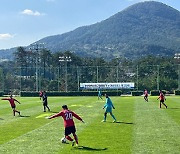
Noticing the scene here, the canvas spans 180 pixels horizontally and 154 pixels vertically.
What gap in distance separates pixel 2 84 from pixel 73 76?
20935mm

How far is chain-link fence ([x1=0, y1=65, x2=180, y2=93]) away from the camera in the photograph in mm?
109000

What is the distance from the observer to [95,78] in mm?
110312

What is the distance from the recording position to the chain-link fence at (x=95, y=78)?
358ft

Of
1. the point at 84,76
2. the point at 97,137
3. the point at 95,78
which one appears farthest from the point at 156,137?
the point at 84,76

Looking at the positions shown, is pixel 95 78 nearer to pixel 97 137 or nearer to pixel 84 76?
pixel 84 76

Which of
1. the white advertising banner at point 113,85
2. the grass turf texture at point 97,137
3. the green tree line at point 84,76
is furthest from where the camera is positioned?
the green tree line at point 84,76

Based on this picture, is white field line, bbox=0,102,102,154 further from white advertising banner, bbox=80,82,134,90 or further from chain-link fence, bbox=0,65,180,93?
chain-link fence, bbox=0,65,180,93

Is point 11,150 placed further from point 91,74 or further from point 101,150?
point 91,74

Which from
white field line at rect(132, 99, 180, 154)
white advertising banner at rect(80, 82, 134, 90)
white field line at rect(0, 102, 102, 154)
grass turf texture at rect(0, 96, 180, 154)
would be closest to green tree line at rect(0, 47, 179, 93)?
white advertising banner at rect(80, 82, 134, 90)

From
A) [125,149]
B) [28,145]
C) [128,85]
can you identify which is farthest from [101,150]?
[128,85]

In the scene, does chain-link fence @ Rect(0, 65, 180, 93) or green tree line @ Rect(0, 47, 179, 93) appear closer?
chain-link fence @ Rect(0, 65, 180, 93)

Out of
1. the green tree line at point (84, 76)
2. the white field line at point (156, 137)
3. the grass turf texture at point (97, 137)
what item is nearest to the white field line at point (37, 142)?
the grass turf texture at point (97, 137)

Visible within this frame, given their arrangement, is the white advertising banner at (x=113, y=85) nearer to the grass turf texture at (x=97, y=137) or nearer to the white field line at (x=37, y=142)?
the grass turf texture at (x=97, y=137)

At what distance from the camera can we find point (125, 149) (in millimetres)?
15836
